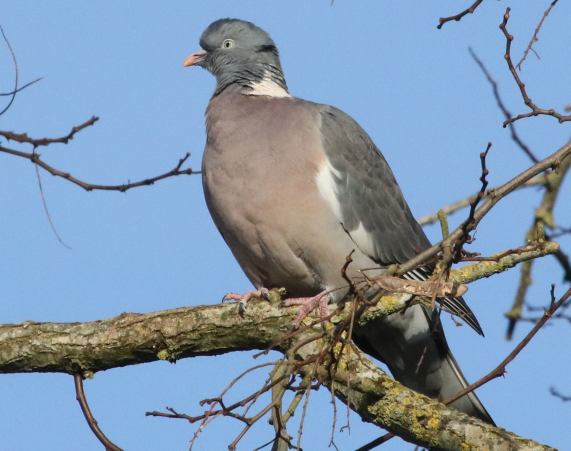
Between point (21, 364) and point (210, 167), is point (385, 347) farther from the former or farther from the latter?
point (21, 364)

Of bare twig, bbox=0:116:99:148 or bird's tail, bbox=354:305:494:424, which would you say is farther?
bird's tail, bbox=354:305:494:424

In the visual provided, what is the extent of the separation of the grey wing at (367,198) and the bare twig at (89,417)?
1.51m

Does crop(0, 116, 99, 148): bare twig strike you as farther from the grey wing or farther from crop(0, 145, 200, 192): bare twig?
the grey wing

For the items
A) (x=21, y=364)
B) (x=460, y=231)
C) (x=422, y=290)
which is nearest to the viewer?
(x=460, y=231)

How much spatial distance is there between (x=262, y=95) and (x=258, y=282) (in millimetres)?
1036

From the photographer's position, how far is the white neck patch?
A: 5305mm

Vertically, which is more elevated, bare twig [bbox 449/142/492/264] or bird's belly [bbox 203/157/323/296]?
bird's belly [bbox 203/157/323/296]

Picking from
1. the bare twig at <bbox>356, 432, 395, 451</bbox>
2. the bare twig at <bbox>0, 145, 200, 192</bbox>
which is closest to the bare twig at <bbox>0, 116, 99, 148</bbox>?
the bare twig at <bbox>0, 145, 200, 192</bbox>

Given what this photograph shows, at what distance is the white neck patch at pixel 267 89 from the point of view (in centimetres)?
530

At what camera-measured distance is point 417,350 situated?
16.7 feet

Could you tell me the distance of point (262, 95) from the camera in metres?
5.27

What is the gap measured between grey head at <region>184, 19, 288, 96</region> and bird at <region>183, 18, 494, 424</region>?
0.06 ft

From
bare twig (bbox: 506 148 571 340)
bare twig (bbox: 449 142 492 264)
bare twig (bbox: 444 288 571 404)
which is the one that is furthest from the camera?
bare twig (bbox: 506 148 571 340)

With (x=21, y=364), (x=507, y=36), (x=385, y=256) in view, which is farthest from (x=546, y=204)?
(x=21, y=364)
